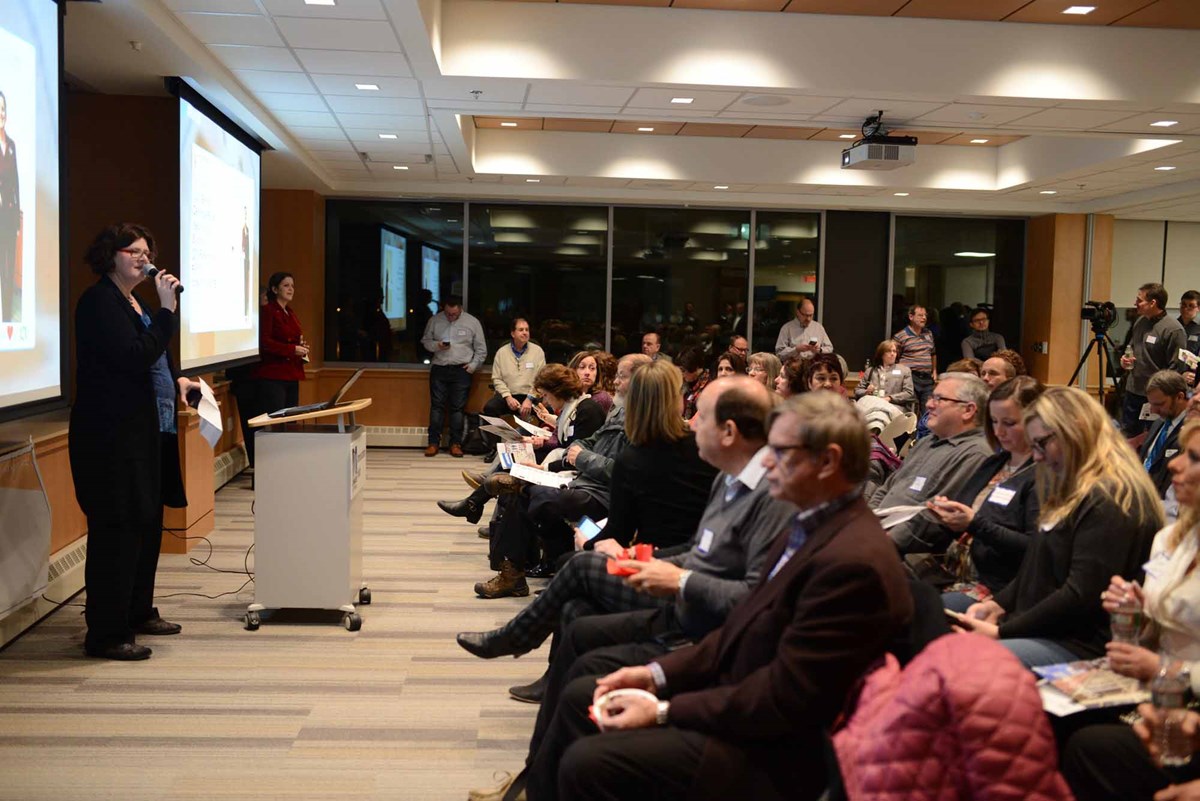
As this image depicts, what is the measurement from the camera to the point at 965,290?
12.8 m

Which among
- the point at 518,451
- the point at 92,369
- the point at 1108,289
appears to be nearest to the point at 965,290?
the point at 1108,289

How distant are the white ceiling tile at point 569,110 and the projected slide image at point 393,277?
4973mm

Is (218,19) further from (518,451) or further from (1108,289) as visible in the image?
(1108,289)

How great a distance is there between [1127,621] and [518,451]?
12.5ft

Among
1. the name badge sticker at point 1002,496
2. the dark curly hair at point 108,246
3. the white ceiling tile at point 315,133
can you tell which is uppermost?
the white ceiling tile at point 315,133

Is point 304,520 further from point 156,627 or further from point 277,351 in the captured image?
point 277,351

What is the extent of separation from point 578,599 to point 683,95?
4580 millimetres

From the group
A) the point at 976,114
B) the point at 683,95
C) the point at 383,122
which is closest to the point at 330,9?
the point at 683,95

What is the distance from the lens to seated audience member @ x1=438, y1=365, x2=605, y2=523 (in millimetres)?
5441

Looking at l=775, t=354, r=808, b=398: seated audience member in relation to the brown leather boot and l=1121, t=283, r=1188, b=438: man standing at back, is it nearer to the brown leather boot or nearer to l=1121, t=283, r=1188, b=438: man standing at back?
the brown leather boot

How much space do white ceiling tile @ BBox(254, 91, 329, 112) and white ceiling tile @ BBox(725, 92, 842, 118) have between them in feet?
9.55

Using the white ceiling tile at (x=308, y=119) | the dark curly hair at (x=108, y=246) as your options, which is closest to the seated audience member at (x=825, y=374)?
the dark curly hair at (x=108, y=246)

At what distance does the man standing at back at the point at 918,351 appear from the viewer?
1134cm

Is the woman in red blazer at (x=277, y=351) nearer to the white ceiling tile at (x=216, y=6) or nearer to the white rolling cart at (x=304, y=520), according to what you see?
the white ceiling tile at (x=216, y=6)
